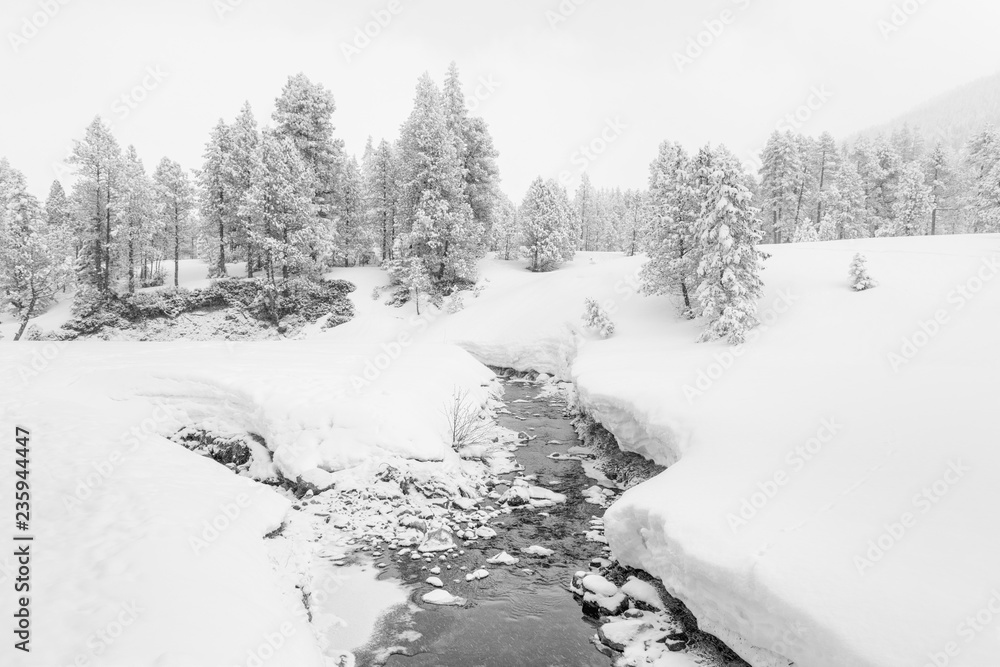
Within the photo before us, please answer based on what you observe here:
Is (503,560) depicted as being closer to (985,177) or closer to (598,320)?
(598,320)

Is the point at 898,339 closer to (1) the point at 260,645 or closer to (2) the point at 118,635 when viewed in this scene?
(1) the point at 260,645

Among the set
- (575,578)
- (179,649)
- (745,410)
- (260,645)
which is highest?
(745,410)

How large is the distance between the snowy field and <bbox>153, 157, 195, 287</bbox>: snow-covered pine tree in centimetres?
2195

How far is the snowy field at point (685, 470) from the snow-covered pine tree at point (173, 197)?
72.0 ft

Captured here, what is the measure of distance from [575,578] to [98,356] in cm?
1959

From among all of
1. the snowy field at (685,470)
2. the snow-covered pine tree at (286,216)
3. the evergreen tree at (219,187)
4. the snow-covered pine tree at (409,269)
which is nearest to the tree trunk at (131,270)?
the evergreen tree at (219,187)

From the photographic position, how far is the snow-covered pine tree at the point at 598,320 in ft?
85.0

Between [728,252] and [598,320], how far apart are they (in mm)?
7281

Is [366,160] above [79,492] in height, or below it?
above

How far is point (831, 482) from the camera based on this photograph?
26.0 feet

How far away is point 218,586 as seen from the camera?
6.36 meters

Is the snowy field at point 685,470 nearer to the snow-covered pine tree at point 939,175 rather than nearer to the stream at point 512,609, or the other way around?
the stream at point 512,609

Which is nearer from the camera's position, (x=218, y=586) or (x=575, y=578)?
(x=218, y=586)

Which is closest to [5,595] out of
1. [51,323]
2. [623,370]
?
[623,370]
